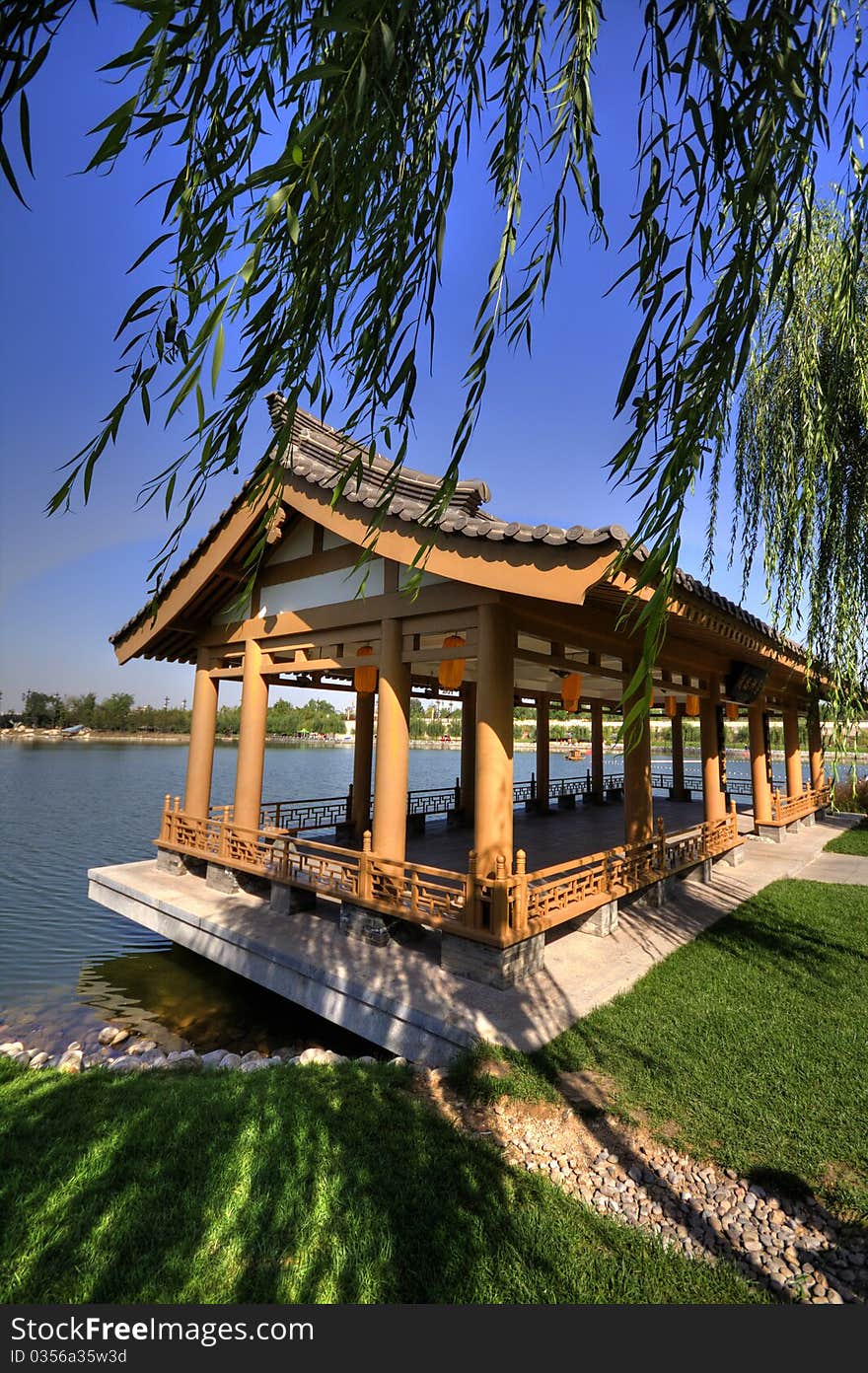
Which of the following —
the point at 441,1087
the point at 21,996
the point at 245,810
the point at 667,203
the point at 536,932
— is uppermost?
the point at 667,203

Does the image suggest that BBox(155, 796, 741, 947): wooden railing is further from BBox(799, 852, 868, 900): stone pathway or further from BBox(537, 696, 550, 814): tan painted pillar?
BBox(537, 696, 550, 814): tan painted pillar

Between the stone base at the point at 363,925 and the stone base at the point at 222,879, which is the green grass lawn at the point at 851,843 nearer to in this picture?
the stone base at the point at 363,925

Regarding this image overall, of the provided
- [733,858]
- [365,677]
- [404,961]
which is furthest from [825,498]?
[733,858]

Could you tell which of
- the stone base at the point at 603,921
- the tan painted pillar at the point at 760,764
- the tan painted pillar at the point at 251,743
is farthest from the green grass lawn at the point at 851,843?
the tan painted pillar at the point at 251,743

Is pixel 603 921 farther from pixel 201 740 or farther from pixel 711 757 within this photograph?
pixel 201 740

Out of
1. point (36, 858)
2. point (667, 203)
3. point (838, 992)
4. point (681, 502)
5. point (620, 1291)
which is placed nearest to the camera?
point (681, 502)

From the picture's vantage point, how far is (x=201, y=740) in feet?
31.2

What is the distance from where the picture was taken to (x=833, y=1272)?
243cm

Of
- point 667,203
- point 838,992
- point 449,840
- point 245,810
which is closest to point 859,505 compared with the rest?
point 667,203

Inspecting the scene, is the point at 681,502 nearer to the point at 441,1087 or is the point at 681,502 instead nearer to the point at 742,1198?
the point at 742,1198

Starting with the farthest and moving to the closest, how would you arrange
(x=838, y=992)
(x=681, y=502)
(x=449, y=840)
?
(x=449, y=840) < (x=838, y=992) < (x=681, y=502)

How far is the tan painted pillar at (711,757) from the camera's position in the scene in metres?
9.63

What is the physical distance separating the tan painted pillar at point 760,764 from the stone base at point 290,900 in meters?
9.09

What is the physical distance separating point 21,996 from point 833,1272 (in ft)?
28.0
